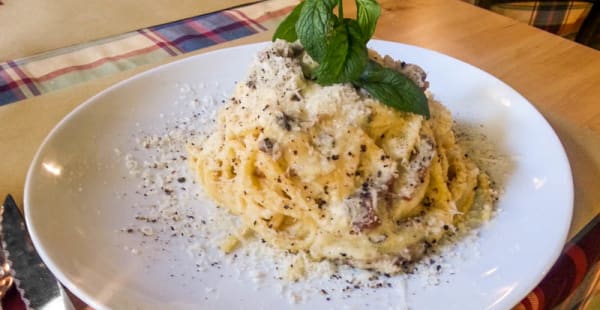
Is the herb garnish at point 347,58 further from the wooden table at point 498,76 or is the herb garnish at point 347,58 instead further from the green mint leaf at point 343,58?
the wooden table at point 498,76

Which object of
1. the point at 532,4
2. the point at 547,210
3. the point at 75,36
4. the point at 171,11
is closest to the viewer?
the point at 547,210

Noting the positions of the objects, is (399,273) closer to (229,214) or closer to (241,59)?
(229,214)

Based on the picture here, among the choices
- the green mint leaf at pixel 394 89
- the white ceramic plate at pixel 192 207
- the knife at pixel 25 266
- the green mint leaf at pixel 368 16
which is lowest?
the knife at pixel 25 266

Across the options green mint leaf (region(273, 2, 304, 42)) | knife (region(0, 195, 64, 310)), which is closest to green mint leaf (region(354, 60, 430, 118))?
green mint leaf (region(273, 2, 304, 42))

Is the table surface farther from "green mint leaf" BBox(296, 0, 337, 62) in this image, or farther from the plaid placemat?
"green mint leaf" BBox(296, 0, 337, 62)

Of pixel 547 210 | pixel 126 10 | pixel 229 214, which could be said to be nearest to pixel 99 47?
pixel 126 10

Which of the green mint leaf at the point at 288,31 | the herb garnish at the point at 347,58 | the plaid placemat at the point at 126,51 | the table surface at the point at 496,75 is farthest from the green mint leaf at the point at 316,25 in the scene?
the plaid placemat at the point at 126,51
